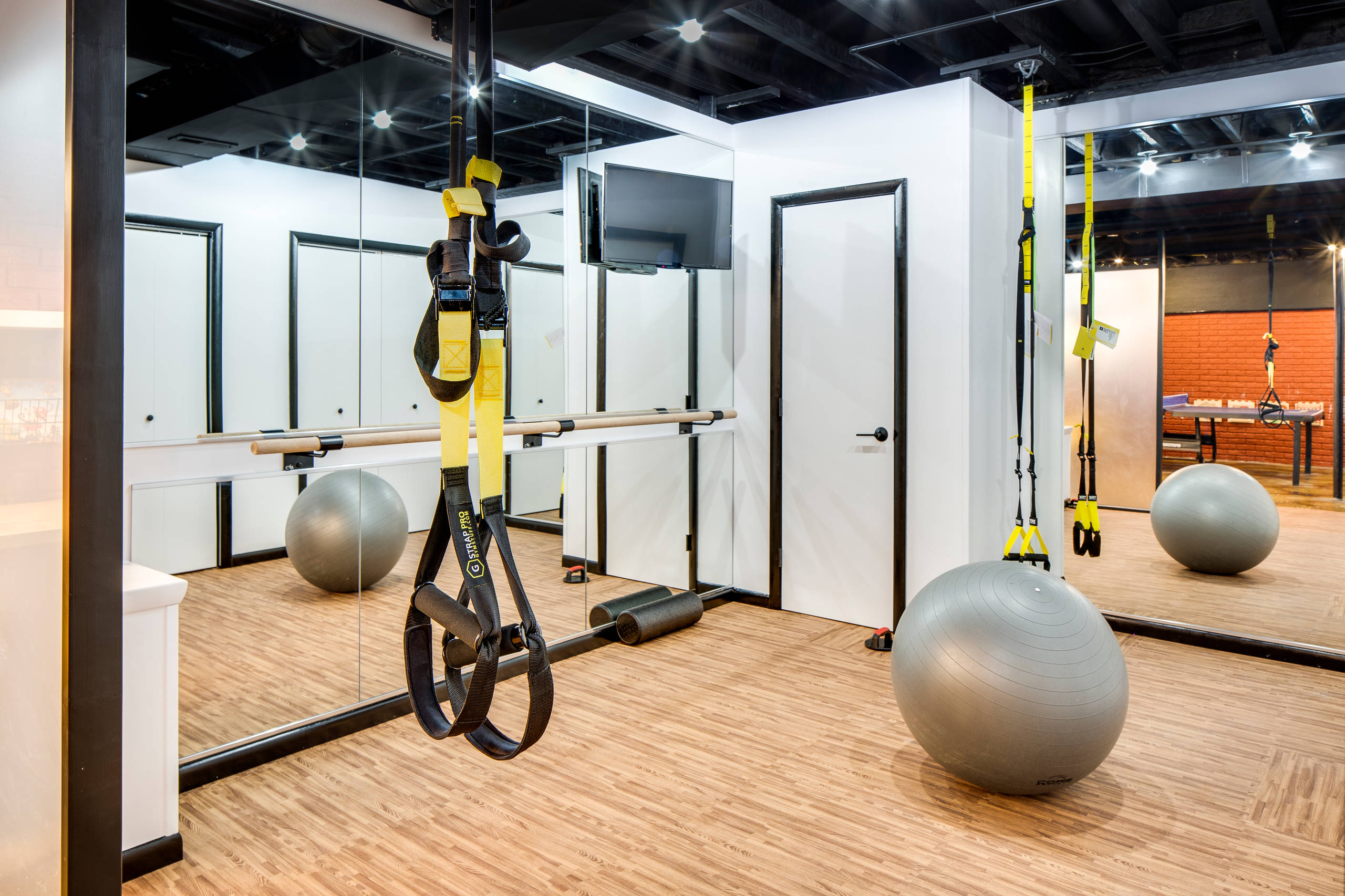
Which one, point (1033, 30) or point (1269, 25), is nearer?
point (1269, 25)

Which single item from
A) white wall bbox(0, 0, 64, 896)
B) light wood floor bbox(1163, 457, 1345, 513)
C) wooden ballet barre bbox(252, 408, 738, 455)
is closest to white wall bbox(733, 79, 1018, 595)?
wooden ballet barre bbox(252, 408, 738, 455)

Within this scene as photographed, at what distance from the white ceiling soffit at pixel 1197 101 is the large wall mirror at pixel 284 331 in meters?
2.61

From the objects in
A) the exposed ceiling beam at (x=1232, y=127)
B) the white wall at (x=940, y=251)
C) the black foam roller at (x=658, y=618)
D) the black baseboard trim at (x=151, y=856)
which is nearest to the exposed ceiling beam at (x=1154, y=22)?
the white wall at (x=940, y=251)

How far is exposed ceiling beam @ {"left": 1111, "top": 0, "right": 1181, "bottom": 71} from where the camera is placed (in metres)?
4.00

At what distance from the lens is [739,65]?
4973mm

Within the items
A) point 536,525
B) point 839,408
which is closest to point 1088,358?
point 839,408

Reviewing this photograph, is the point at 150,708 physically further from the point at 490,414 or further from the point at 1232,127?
the point at 1232,127

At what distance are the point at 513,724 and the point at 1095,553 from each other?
2.99m

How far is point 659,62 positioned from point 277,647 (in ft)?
12.3

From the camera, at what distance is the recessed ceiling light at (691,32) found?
4.43 meters

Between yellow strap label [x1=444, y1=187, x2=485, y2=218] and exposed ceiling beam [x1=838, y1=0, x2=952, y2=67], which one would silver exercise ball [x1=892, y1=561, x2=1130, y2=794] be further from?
exposed ceiling beam [x1=838, y1=0, x2=952, y2=67]

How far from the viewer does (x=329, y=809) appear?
2695 millimetres

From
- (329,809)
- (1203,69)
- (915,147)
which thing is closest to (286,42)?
(329,809)

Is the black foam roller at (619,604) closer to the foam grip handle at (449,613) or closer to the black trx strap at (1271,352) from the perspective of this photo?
the foam grip handle at (449,613)
